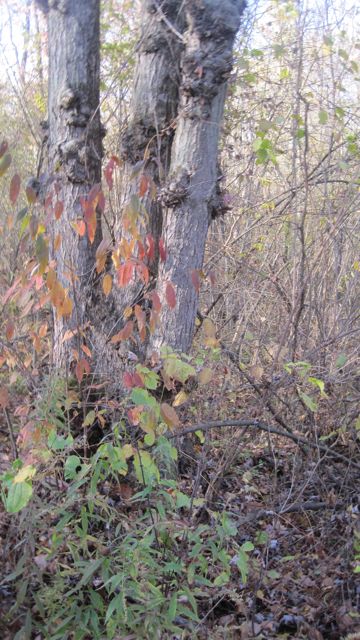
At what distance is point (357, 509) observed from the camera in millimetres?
4164

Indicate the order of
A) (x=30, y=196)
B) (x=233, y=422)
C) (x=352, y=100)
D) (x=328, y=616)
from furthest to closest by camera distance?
(x=352, y=100) → (x=233, y=422) → (x=328, y=616) → (x=30, y=196)

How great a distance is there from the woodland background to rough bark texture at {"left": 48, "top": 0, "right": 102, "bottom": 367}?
273mm

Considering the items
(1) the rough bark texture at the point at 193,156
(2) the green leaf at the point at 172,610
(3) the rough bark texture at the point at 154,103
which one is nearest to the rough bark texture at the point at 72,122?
(3) the rough bark texture at the point at 154,103

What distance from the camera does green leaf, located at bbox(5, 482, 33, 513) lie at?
234 cm

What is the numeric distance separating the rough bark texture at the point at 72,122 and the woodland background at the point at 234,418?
0.27m

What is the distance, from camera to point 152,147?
4.21m

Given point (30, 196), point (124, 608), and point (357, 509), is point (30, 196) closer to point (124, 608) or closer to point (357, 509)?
point (124, 608)

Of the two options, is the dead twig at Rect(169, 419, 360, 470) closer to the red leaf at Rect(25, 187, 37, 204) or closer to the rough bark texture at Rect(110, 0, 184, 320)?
the rough bark texture at Rect(110, 0, 184, 320)

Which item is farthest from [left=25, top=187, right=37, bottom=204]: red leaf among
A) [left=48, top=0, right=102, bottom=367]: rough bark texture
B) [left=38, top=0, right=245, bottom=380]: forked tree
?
[left=48, top=0, right=102, bottom=367]: rough bark texture

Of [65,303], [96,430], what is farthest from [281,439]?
→ [65,303]

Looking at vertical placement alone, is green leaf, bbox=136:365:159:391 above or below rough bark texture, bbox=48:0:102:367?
below

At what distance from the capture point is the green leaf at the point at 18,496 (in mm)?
2342

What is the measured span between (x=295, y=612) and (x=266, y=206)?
9.91 ft

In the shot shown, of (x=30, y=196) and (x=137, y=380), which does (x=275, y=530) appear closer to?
(x=137, y=380)
